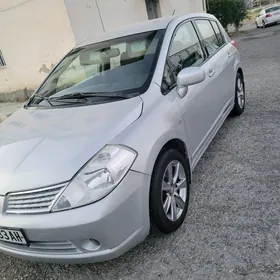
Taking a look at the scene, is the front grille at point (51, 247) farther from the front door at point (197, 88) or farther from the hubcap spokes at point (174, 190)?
the front door at point (197, 88)

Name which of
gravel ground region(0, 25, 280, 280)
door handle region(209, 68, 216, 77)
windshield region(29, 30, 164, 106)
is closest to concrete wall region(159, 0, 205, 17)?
door handle region(209, 68, 216, 77)

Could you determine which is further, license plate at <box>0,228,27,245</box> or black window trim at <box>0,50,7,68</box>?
black window trim at <box>0,50,7,68</box>

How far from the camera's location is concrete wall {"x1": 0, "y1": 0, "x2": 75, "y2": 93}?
8336 millimetres

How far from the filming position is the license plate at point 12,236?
1.96 metres

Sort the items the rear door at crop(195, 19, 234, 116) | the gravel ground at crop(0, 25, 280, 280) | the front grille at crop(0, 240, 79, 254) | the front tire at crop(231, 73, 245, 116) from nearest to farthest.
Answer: the front grille at crop(0, 240, 79, 254) < the gravel ground at crop(0, 25, 280, 280) < the rear door at crop(195, 19, 234, 116) < the front tire at crop(231, 73, 245, 116)

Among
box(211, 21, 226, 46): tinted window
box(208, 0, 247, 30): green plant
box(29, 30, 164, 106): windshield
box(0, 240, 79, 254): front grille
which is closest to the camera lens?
box(0, 240, 79, 254): front grille

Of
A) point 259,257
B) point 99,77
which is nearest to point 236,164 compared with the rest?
point 259,257

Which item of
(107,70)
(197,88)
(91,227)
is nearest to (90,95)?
(107,70)

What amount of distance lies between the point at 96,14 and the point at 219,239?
8332 millimetres

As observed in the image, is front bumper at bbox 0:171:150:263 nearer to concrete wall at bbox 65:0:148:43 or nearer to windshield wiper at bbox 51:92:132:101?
windshield wiper at bbox 51:92:132:101

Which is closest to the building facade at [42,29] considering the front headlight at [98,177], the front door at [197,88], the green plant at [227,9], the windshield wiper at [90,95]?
the front door at [197,88]

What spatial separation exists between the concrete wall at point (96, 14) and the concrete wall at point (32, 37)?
0.30 m

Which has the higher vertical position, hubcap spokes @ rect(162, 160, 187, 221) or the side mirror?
the side mirror

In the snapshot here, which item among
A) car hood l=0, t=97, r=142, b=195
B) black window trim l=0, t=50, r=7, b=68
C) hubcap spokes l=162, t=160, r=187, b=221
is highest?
car hood l=0, t=97, r=142, b=195
